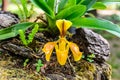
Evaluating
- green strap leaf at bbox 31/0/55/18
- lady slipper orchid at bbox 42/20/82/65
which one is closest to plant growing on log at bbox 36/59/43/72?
lady slipper orchid at bbox 42/20/82/65

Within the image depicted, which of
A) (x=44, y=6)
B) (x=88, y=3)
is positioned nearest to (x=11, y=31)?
(x=44, y=6)

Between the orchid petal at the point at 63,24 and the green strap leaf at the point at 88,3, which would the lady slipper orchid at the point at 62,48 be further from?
the green strap leaf at the point at 88,3

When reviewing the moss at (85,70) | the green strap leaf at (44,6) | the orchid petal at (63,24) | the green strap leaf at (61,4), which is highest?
the green strap leaf at (61,4)

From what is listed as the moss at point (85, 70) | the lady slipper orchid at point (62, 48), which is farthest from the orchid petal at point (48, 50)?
the moss at point (85, 70)

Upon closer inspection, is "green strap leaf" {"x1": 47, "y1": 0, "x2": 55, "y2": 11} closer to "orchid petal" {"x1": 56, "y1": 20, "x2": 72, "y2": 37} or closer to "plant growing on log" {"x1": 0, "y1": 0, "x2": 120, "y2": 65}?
"plant growing on log" {"x1": 0, "y1": 0, "x2": 120, "y2": 65}

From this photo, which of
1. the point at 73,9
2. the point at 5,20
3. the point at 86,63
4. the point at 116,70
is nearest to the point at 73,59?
the point at 86,63

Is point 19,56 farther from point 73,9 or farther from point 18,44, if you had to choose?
point 73,9

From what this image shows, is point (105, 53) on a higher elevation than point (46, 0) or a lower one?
lower
